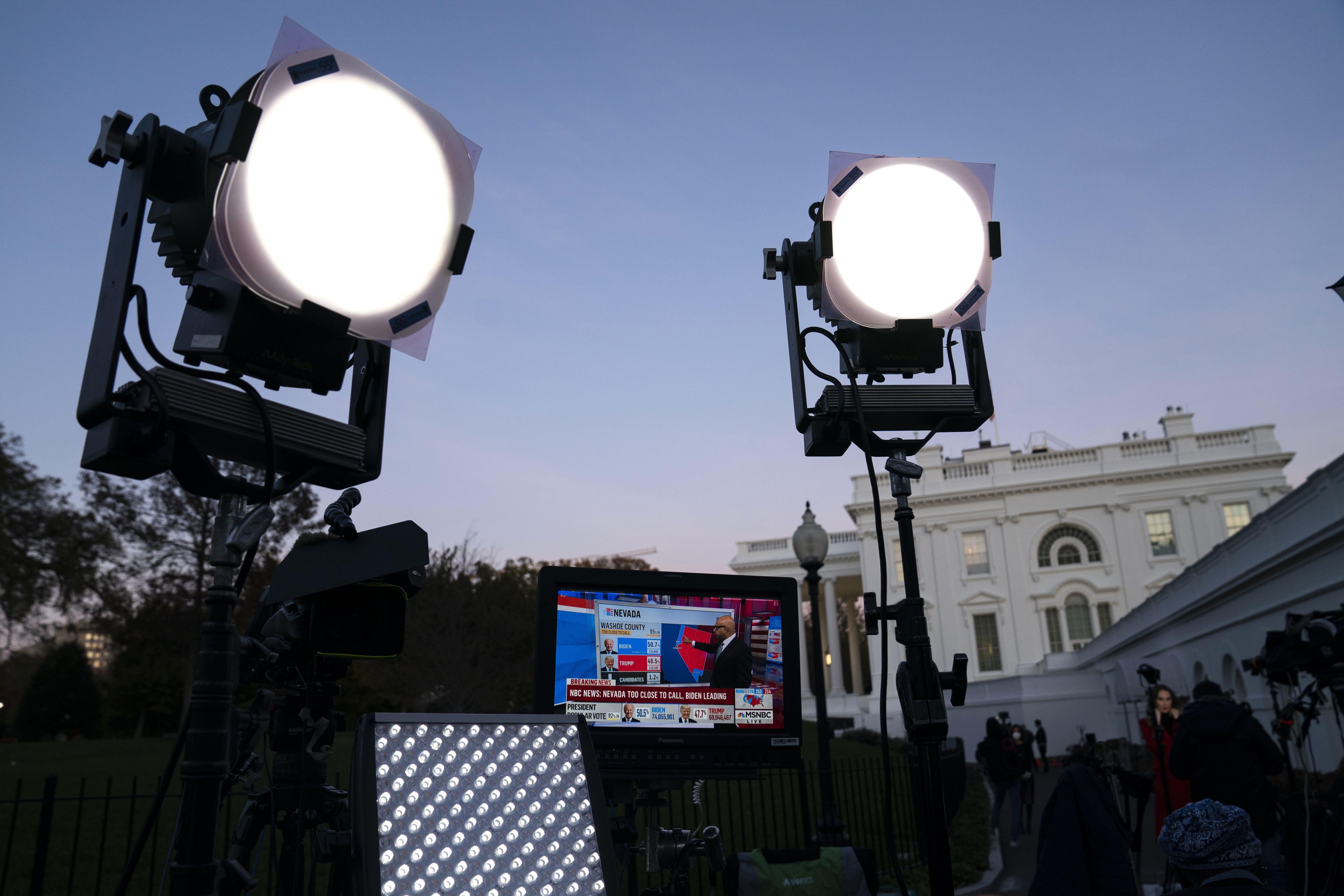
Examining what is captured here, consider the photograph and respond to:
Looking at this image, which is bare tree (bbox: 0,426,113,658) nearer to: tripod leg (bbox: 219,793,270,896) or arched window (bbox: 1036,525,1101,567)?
tripod leg (bbox: 219,793,270,896)

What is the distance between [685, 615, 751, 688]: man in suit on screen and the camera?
2611 mm

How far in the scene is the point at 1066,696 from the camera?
37344 millimetres

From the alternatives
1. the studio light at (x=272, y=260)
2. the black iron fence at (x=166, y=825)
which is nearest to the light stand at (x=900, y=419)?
the black iron fence at (x=166, y=825)

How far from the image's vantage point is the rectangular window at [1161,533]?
149ft

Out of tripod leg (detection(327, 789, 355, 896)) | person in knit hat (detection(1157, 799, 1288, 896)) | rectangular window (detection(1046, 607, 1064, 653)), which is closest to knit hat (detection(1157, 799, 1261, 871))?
person in knit hat (detection(1157, 799, 1288, 896))

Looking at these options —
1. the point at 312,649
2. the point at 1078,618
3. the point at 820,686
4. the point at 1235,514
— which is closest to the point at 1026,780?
the point at 820,686

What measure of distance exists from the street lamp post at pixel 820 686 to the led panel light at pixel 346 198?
3291mm

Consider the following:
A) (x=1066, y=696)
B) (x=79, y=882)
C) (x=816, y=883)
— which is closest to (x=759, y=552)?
(x=1066, y=696)

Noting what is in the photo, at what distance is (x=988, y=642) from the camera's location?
46938 millimetres

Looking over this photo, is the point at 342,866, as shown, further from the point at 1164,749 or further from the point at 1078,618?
the point at 1078,618

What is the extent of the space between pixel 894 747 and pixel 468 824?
3131 centimetres

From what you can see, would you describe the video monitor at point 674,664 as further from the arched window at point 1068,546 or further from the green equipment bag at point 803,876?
the arched window at point 1068,546

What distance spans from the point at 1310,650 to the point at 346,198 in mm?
6305

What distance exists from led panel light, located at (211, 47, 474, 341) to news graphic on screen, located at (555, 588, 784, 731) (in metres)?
1.17
